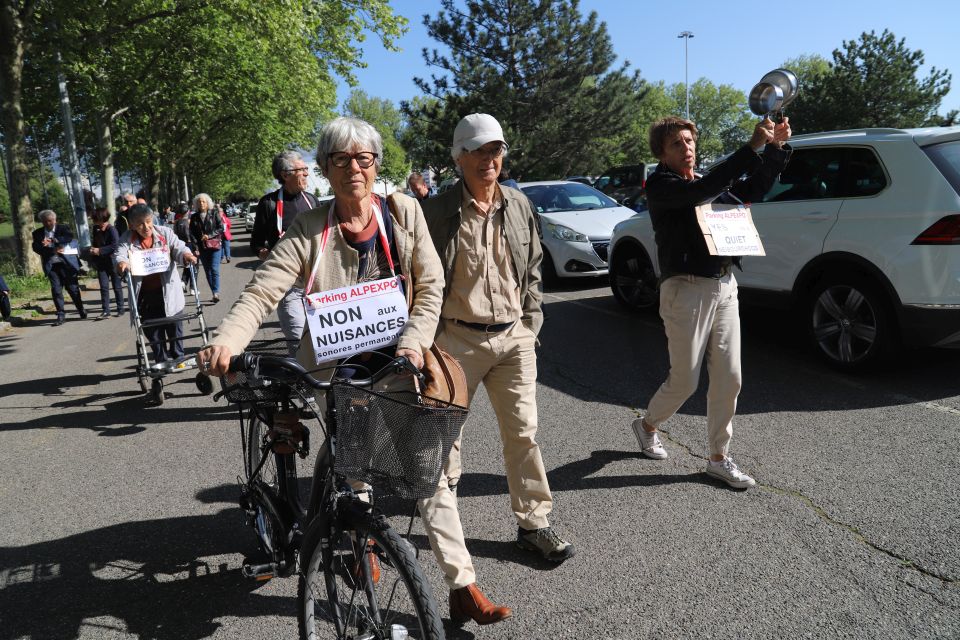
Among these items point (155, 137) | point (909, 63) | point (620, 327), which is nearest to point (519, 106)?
point (155, 137)

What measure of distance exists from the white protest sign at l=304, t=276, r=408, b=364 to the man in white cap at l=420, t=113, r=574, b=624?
0.54 m

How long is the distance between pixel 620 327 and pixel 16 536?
234 inches

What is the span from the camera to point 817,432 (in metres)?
4.66

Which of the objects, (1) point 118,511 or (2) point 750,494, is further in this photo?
(1) point 118,511

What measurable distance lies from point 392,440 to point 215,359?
0.67 m

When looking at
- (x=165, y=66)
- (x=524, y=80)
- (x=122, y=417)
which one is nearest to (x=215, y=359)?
(x=122, y=417)

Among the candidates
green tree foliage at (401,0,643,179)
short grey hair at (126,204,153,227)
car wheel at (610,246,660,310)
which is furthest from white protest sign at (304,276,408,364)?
green tree foliage at (401,0,643,179)

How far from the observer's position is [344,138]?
2561 mm

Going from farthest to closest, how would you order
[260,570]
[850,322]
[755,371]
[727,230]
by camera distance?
[755,371] → [850,322] → [727,230] → [260,570]

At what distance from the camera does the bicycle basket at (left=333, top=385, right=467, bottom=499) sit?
2033mm

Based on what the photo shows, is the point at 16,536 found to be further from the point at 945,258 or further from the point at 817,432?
the point at 945,258

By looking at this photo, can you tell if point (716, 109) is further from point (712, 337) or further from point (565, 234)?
point (712, 337)

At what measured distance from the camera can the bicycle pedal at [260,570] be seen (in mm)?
2922

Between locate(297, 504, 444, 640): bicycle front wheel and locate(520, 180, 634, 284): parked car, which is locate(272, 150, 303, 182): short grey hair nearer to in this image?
locate(297, 504, 444, 640): bicycle front wheel
